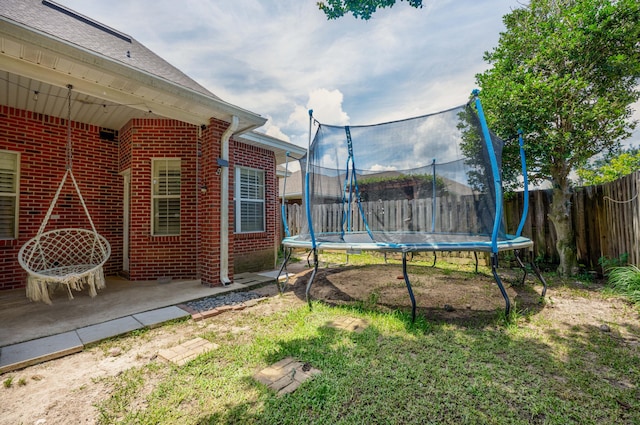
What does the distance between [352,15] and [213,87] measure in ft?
13.0

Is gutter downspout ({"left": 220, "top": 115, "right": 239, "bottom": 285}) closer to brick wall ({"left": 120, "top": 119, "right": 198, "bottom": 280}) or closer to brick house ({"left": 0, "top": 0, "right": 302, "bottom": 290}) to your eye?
brick house ({"left": 0, "top": 0, "right": 302, "bottom": 290})

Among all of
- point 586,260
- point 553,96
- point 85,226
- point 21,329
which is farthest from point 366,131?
point 85,226

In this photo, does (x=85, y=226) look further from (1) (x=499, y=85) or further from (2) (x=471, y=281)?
(1) (x=499, y=85)

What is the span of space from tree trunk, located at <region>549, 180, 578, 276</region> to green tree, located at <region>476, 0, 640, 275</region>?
1 centimetres

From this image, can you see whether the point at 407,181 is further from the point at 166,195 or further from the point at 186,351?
the point at 166,195

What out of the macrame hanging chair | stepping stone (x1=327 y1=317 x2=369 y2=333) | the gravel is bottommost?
stepping stone (x1=327 y1=317 x2=369 y2=333)

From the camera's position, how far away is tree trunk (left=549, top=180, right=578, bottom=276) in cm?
A: 477

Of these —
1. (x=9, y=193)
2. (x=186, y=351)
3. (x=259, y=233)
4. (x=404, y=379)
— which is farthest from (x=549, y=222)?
(x=9, y=193)

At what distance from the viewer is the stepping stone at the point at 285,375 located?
1.87 meters

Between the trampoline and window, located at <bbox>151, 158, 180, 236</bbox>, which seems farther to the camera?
window, located at <bbox>151, 158, 180, 236</bbox>

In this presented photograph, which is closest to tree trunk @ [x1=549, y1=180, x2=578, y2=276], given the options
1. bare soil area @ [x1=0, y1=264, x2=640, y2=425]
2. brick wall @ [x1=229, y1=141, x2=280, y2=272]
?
bare soil area @ [x1=0, y1=264, x2=640, y2=425]

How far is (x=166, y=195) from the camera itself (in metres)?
5.03

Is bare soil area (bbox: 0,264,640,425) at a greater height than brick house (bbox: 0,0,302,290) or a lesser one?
lesser

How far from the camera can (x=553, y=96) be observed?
421 cm
